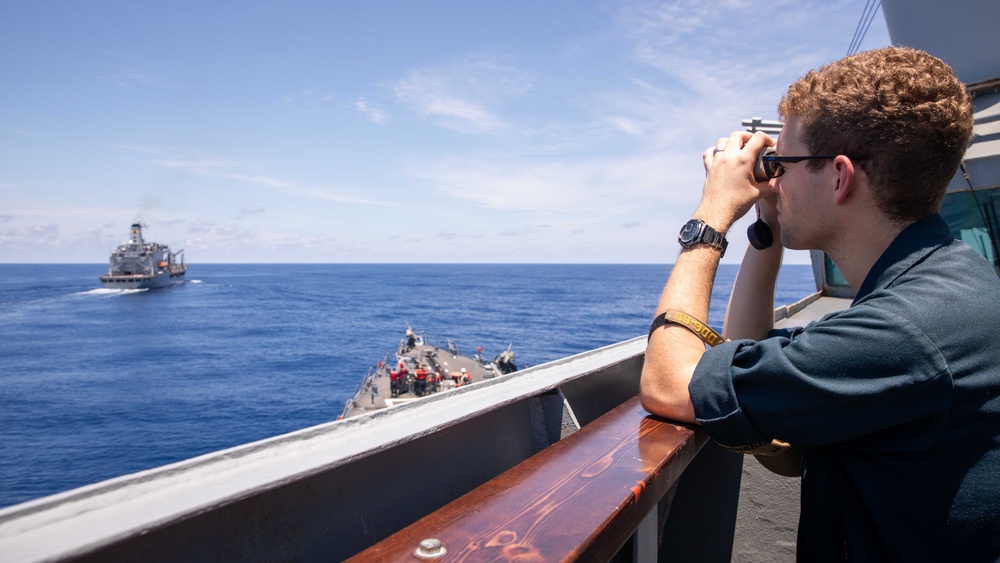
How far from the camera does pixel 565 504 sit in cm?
110

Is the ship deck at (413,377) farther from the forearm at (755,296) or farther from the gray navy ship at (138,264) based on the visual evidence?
the gray navy ship at (138,264)

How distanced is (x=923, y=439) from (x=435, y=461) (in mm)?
1054

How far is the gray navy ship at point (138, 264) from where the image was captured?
112m

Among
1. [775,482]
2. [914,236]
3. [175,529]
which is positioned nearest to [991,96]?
[775,482]

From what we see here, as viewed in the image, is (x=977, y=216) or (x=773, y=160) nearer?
(x=773, y=160)

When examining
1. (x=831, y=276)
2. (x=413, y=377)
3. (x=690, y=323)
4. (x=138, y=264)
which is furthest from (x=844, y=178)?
(x=138, y=264)

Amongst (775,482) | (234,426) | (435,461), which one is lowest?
(234,426)

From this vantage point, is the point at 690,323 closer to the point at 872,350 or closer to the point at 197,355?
the point at 872,350

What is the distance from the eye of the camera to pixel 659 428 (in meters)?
1.59

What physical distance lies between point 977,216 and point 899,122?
9.63 meters

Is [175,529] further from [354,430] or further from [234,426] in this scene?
[234,426]

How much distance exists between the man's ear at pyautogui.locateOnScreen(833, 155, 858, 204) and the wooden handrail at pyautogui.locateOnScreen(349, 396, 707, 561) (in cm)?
68

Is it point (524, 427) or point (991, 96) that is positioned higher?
point (991, 96)

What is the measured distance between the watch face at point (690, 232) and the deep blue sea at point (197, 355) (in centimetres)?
3114
